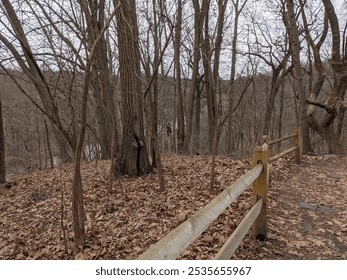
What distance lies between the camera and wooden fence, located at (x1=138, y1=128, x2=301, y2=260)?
1.44m

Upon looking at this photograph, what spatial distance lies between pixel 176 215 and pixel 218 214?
2603 millimetres

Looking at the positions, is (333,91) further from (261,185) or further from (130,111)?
(261,185)

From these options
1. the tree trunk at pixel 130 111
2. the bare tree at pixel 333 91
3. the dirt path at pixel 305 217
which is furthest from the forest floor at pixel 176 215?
the bare tree at pixel 333 91

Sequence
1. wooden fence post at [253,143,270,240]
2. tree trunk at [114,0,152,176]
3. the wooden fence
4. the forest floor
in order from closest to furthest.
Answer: the wooden fence, wooden fence post at [253,143,270,240], the forest floor, tree trunk at [114,0,152,176]

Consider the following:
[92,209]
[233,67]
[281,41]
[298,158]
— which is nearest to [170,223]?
[92,209]

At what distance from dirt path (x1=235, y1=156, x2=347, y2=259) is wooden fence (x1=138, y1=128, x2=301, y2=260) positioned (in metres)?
0.30

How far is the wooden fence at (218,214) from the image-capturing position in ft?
4.73

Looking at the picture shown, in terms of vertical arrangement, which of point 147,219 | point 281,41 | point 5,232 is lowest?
point 5,232

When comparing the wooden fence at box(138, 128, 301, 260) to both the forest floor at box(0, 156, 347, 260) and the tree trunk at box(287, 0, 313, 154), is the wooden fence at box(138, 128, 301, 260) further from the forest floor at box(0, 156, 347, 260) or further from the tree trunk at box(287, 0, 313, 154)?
the tree trunk at box(287, 0, 313, 154)

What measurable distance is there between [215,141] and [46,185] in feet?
16.5

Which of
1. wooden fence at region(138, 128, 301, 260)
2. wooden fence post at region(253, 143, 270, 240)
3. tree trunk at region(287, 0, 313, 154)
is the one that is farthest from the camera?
tree trunk at region(287, 0, 313, 154)

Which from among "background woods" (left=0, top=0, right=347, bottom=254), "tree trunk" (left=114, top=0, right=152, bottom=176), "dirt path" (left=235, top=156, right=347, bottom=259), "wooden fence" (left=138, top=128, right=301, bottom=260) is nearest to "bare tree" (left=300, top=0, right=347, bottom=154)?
"background woods" (left=0, top=0, right=347, bottom=254)

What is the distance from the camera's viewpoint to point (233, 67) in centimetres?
1641
